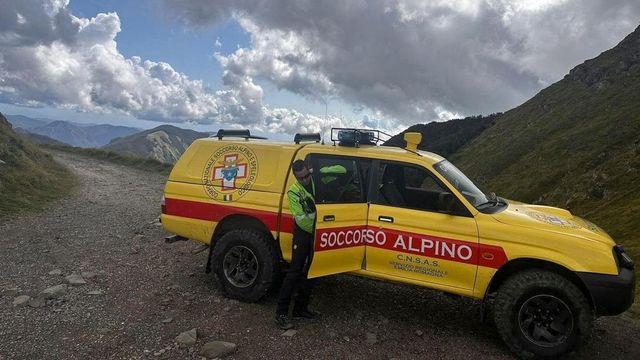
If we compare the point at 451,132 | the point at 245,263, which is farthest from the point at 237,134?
the point at 451,132

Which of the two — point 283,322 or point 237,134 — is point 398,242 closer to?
point 283,322

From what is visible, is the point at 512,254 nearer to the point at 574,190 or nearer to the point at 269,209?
the point at 269,209

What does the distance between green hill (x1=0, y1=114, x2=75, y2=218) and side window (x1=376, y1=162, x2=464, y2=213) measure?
35.8ft

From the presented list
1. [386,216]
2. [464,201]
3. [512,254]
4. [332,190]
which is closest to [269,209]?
[332,190]

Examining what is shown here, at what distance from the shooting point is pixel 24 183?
1633 centimetres

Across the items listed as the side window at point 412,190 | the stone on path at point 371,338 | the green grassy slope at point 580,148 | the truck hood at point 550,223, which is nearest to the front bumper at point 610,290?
the truck hood at point 550,223

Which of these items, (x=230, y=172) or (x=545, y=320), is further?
(x=230, y=172)

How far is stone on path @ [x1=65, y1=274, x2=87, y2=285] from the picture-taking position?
7605 millimetres

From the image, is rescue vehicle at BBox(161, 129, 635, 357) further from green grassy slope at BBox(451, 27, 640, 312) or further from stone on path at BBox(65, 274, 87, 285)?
green grassy slope at BBox(451, 27, 640, 312)

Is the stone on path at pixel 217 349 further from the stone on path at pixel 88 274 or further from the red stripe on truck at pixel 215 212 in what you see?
the stone on path at pixel 88 274

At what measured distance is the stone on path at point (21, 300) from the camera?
6.64 m

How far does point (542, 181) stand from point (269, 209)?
222 feet

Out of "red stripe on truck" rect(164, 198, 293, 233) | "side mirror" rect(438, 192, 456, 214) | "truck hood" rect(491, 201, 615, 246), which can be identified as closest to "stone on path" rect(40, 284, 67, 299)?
"red stripe on truck" rect(164, 198, 293, 233)

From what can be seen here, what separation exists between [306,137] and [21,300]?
5.01m
